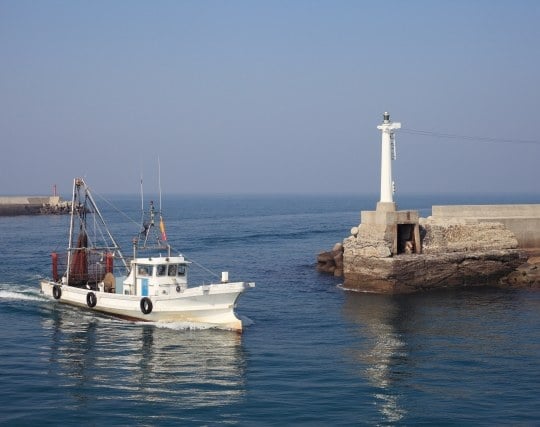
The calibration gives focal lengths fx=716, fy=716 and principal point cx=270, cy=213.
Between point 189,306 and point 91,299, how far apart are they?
5.85 metres

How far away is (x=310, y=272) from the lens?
154 feet

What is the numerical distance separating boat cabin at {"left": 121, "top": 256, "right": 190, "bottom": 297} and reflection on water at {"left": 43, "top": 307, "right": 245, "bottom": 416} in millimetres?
1564

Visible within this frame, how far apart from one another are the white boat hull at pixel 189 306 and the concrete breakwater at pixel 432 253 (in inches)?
457

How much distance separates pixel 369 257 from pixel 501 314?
8154 mm

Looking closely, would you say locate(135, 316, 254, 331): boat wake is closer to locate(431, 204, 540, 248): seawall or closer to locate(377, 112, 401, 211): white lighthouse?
locate(377, 112, 401, 211): white lighthouse

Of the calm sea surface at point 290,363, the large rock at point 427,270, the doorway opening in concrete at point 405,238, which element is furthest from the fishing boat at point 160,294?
the doorway opening in concrete at point 405,238

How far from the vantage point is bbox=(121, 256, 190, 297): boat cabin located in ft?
98.0

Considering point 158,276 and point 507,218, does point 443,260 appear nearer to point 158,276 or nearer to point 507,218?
point 507,218

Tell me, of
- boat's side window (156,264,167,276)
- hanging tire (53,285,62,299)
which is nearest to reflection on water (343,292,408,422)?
boat's side window (156,264,167,276)

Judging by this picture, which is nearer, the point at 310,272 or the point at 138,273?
the point at 138,273

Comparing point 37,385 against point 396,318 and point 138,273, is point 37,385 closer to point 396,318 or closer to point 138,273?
point 138,273

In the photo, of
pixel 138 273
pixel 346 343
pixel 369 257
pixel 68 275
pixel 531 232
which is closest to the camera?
pixel 346 343

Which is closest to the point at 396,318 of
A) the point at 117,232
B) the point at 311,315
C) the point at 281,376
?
the point at 311,315

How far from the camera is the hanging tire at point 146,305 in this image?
29422 mm
